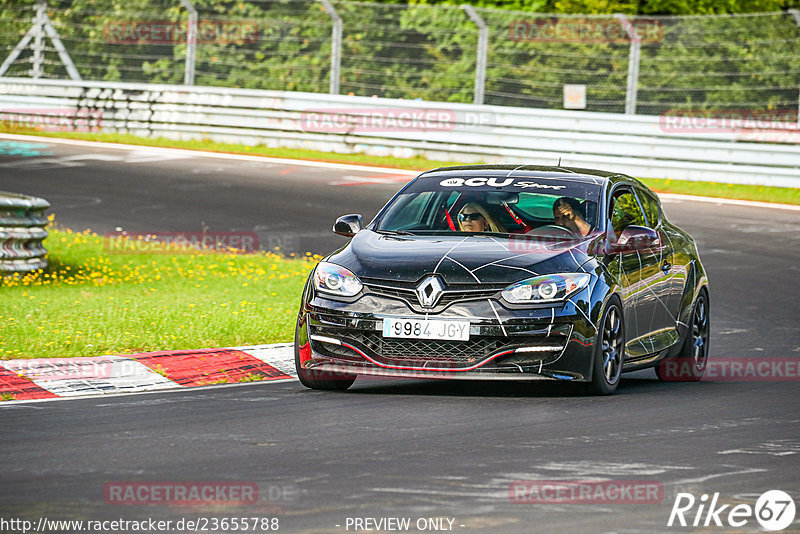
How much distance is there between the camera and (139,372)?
980 cm

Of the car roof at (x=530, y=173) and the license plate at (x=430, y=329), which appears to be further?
the car roof at (x=530, y=173)

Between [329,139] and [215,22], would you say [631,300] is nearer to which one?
[329,139]

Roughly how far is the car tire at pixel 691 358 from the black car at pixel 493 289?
1.07 feet

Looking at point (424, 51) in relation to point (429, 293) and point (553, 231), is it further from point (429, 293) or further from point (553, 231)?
point (429, 293)

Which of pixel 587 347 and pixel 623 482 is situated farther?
pixel 587 347

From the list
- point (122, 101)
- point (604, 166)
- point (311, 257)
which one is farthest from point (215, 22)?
point (311, 257)

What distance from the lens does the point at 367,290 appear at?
9.02m

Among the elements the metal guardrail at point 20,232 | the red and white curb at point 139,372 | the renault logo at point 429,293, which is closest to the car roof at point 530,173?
the red and white curb at point 139,372

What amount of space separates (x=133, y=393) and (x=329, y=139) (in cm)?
1760

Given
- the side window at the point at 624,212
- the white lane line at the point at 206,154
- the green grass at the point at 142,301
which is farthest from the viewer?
the white lane line at the point at 206,154

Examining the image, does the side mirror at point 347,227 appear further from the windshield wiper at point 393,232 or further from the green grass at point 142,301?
the green grass at point 142,301

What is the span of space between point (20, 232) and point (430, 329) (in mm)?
6954

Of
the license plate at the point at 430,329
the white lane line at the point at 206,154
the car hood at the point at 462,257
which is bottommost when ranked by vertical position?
the white lane line at the point at 206,154

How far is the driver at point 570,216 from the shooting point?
9.87 m
